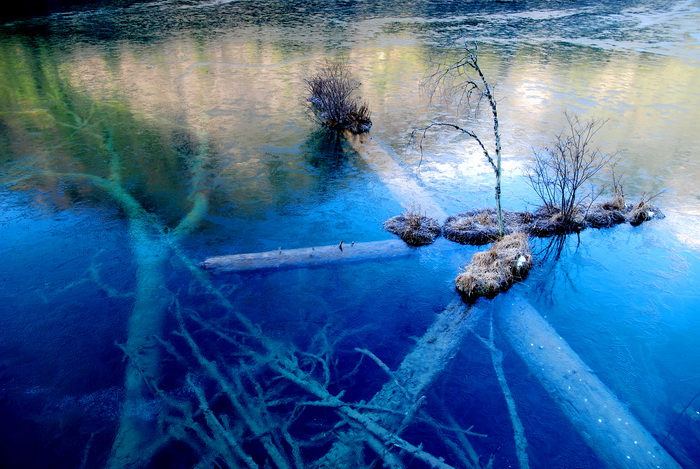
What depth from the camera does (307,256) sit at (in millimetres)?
8727

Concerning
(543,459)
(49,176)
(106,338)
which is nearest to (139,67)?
(49,176)

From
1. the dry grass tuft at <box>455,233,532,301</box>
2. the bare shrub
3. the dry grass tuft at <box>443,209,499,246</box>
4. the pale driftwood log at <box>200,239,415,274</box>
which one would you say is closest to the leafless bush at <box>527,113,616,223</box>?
the bare shrub

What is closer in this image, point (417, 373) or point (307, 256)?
point (417, 373)

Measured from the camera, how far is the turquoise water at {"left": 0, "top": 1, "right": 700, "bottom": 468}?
589 centimetres

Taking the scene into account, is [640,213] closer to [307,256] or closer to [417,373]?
[417,373]

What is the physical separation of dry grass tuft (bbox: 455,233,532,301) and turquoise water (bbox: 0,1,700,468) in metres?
0.22

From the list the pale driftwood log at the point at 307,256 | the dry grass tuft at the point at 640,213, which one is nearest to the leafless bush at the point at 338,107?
the pale driftwood log at the point at 307,256

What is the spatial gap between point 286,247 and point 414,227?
7.93ft

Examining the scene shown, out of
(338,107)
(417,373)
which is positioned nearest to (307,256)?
(417,373)

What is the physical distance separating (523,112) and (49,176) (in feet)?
42.6

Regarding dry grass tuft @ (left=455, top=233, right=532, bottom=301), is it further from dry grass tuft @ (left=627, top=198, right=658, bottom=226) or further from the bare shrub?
dry grass tuft @ (left=627, top=198, right=658, bottom=226)

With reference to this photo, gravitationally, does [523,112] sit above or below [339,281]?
above

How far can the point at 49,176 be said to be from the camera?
11.4 metres

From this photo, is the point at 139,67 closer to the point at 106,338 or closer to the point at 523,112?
the point at 523,112
